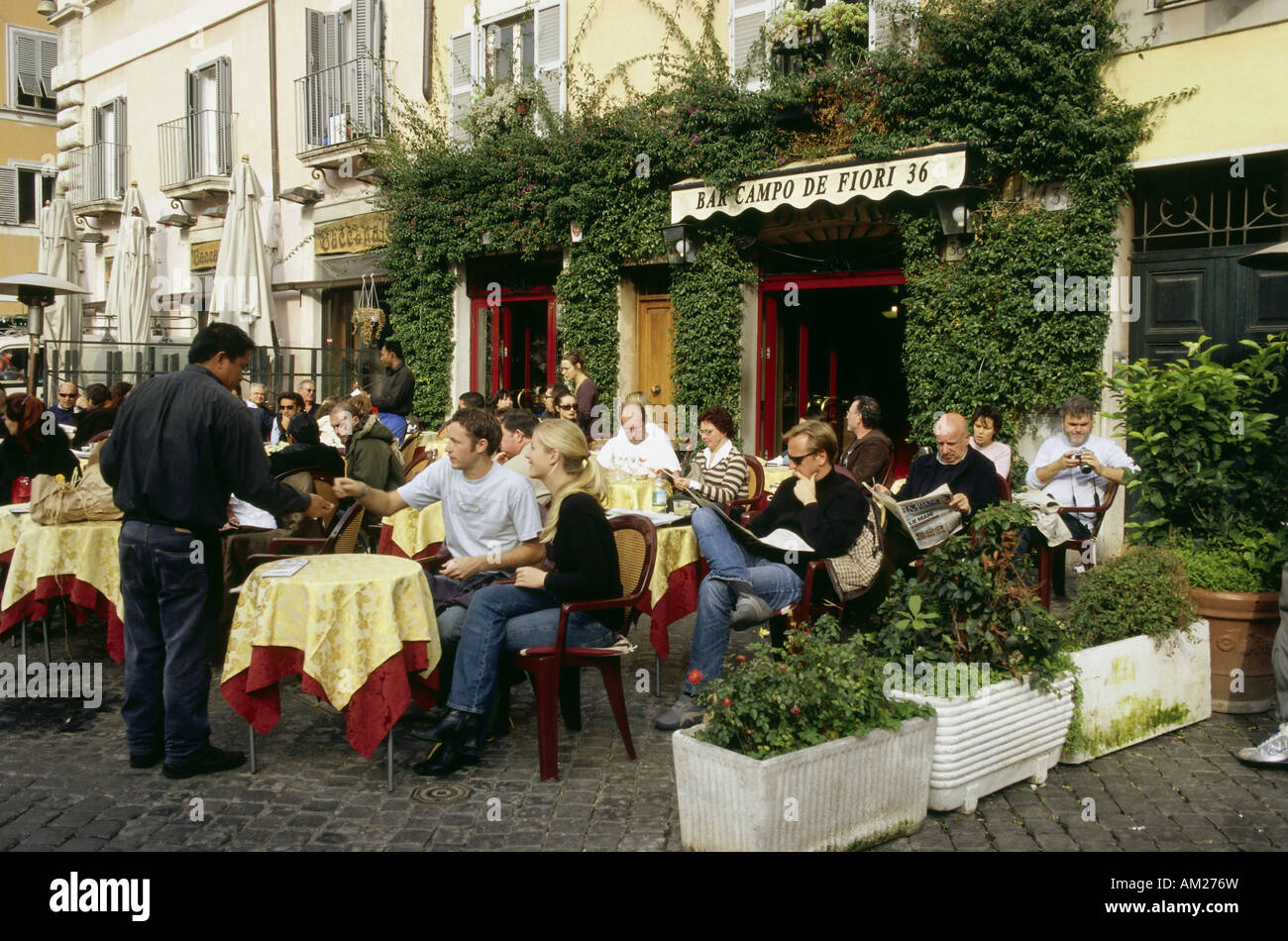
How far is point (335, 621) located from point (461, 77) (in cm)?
1283

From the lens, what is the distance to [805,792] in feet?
12.0

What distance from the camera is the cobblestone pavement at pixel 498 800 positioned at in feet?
13.3

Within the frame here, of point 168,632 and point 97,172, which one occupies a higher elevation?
point 97,172

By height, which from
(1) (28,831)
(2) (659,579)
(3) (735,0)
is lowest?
(1) (28,831)

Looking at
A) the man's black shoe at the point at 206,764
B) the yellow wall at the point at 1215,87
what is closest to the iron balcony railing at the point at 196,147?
the yellow wall at the point at 1215,87

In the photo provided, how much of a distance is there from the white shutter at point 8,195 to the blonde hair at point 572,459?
31073mm

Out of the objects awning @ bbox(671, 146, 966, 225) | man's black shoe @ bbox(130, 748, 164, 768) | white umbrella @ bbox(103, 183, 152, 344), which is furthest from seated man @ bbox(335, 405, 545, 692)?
white umbrella @ bbox(103, 183, 152, 344)

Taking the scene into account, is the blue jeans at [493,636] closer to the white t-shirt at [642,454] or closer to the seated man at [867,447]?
the seated man at [867,447]

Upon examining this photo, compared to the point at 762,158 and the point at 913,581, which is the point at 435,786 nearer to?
the point at 913,581

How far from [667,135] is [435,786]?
942 centimetres

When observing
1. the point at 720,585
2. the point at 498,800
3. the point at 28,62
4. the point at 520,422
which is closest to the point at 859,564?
the point at 720,585

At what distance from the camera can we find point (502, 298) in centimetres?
1558

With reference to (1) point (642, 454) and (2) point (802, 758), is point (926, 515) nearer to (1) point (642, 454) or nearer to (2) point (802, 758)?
(2) point (802, 758)
